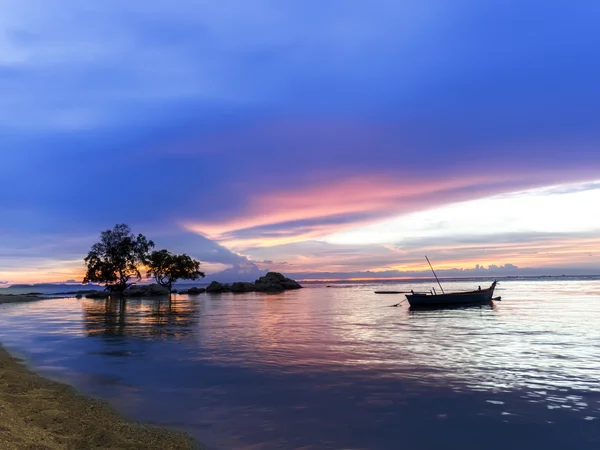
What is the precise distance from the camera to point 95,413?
35.8 ft

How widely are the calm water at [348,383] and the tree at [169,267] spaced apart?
86.6 metres

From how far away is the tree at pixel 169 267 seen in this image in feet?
375

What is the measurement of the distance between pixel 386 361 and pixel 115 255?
331 ft

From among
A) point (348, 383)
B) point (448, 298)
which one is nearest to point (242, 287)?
point (448, 298)

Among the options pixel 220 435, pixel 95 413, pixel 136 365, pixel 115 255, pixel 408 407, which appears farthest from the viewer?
pixel 115 255

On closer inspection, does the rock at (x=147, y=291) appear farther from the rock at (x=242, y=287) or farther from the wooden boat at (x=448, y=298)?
the wooden boat at (x=448, y=298)

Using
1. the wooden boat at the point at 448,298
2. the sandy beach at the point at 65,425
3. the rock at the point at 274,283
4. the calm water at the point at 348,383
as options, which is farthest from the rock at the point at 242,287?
the sandy beach at the point at 65,425

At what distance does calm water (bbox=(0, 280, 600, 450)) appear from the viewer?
10500 millimetres

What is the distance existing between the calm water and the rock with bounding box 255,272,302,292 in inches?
4080

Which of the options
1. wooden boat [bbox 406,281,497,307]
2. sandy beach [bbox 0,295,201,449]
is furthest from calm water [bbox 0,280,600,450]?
wooden boat [bbox 406,281,497,307]

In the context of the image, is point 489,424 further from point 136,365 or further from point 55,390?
point 136,365

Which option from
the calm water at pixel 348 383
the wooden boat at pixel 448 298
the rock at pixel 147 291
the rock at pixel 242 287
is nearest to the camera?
the calm water at pixel 348 383

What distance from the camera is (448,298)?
187ft

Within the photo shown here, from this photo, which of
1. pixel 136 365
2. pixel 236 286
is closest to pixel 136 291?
pixel 236 286
